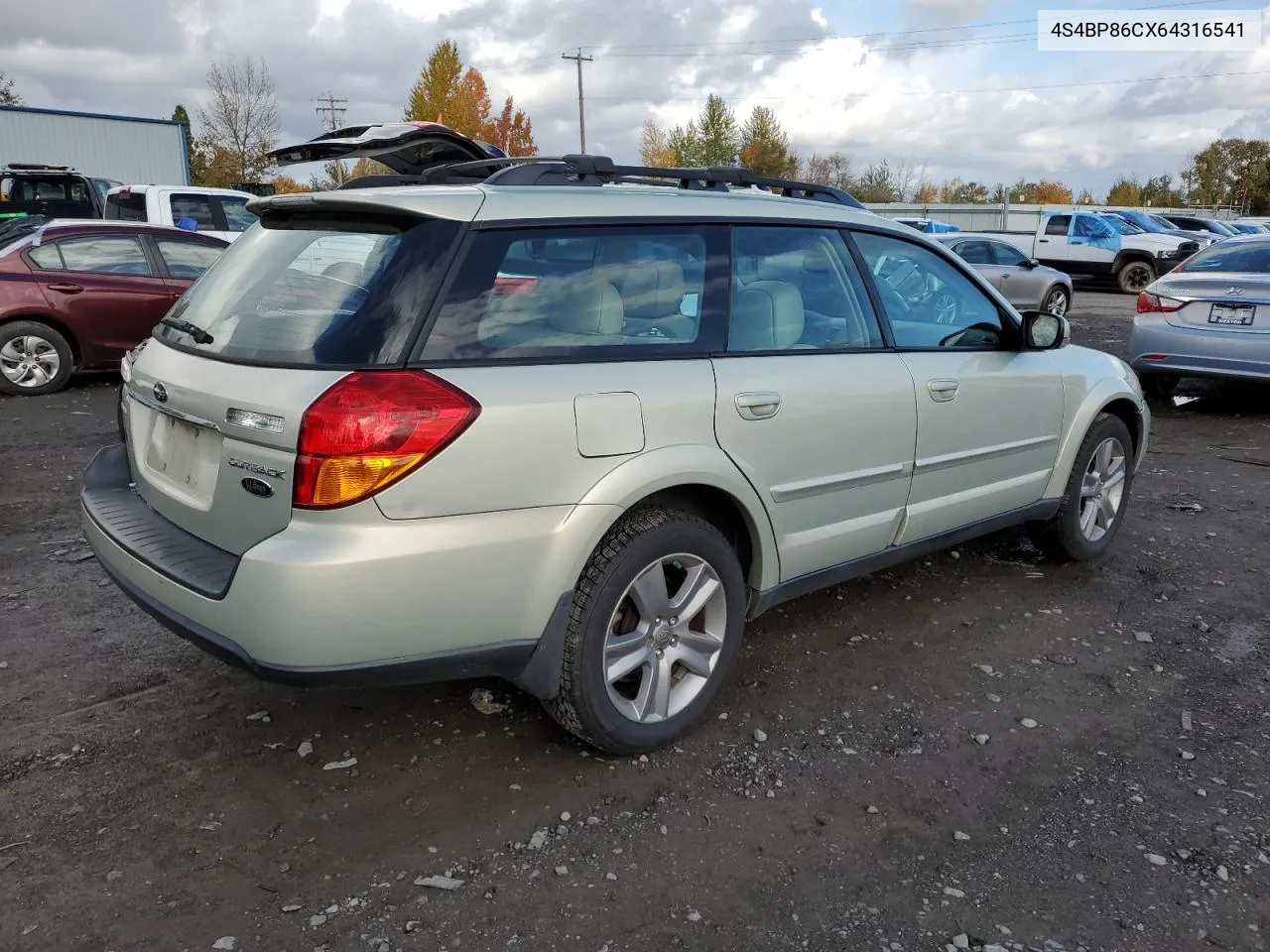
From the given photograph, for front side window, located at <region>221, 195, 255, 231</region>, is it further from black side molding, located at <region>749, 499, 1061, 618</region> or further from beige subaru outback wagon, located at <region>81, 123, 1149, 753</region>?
black side molding, located at <region>749, 499, 1061, 618</region>

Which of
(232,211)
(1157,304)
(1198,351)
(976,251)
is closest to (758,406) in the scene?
(1198,351)

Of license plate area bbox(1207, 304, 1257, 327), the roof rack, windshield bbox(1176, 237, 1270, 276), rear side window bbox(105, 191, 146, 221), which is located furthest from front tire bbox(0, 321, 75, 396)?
windshield bbox(1176, 237, 1270, 276)

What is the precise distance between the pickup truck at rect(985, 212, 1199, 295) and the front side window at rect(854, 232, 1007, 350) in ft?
67.3

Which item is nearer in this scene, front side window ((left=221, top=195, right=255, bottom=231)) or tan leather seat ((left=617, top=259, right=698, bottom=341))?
tan leather seat ((left=617, top=259, right=698, bottom=341))

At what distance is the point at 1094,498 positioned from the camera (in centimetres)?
501

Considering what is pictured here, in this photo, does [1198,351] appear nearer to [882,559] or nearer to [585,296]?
[882,559]

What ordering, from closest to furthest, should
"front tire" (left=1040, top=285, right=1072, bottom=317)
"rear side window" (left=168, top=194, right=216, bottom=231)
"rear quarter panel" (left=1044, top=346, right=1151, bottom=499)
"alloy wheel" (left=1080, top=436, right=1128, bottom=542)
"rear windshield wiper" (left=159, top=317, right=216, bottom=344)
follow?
"rear windshield wiper" (left=159, top=317, right=216, bottom=344) → "rear quarter panel" (left=1044, top=346, right=1151, bottom=499) → "alloy wheel" (left=1080, top=436, right=1128, bottom=542) → "rear side window" (left=168, top=194, right=216, bottom=231) → "front tire" (left=1040, top=285, right=1072, bottom=317)

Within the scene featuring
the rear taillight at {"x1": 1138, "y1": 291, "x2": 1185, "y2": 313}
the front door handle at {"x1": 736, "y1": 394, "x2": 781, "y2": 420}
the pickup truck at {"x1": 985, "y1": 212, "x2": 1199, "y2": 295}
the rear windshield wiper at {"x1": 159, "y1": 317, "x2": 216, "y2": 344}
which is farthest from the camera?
the pickup truck at {"x1": 985, "y1": 212, "x2": 1199, "y2": 295}

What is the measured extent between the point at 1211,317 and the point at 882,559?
20.6ft

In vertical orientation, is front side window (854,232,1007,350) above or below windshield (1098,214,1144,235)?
below

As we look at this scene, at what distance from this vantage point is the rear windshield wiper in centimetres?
306

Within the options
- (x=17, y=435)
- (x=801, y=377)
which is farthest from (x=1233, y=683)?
(x=17, y=435)

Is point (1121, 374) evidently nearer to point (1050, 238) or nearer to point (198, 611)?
point (198, 611)

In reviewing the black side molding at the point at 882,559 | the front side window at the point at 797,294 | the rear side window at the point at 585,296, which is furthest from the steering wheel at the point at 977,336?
the rear side window at the point at 585,296
